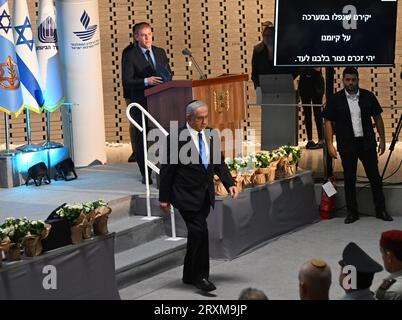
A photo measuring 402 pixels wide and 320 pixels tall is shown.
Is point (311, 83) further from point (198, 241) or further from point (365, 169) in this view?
point (198, 241)

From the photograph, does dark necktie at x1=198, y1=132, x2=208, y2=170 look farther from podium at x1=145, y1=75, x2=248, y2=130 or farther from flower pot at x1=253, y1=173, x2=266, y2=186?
flower pot at x1=253, y1=173, x2=266, y2=186

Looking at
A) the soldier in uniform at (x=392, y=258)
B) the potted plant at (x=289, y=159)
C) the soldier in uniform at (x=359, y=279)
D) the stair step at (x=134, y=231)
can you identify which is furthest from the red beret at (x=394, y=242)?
the potted plant at (x=289, y=159)

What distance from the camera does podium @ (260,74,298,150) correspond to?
12766mm

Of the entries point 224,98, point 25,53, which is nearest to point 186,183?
point 224,98

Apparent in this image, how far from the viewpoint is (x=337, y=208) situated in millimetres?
11906

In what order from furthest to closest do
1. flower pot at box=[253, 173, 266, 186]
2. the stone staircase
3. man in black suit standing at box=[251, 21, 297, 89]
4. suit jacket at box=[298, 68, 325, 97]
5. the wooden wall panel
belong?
the wooden wall panel
suit jacket at box=[298, 68, 325, 97]
man in black suit standing at box=[251, 21, 297, 89]
flower pot at box=[253, 173, 266, 186]
the stone staircase

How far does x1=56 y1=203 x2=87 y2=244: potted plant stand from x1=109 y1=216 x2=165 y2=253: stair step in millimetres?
1548

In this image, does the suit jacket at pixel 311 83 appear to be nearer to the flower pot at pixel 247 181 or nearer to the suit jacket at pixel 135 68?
the suit jacket at pixel 135 68

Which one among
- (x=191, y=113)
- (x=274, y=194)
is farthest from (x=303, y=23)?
(x=191, y=113)

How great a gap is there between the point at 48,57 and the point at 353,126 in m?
3.51

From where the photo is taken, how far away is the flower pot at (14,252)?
7391mm

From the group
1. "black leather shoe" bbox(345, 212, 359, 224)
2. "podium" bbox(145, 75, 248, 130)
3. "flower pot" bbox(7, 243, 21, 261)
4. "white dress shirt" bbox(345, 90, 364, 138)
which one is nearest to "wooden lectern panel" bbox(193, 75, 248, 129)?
"podium" bbox(145, 75, 248, 130)
